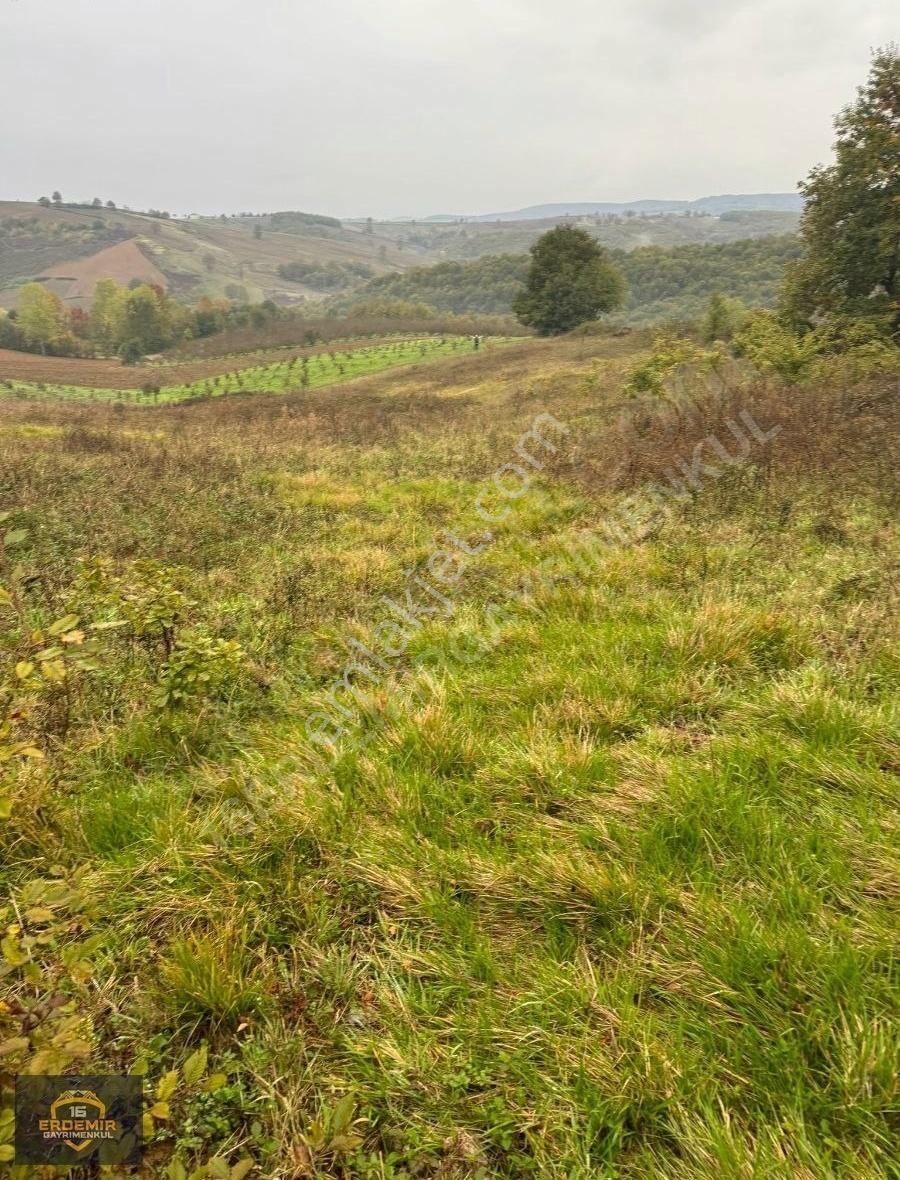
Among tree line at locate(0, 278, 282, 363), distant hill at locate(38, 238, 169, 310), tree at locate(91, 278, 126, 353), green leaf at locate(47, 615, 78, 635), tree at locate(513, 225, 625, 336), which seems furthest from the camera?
distant hill at locate(38, 238, 169, 310)

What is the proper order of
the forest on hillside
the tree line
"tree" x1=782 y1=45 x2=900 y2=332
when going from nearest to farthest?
1. "tree" x1=782 y1=45 x2=900 y2=332
2. the tree line
3. the forest on hillside

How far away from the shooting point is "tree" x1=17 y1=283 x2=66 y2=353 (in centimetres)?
7550

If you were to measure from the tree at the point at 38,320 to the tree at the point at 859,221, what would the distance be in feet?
277

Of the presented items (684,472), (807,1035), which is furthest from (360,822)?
(684,472)

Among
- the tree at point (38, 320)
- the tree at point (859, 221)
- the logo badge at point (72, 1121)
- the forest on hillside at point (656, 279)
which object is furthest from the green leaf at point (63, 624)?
the tree at point (38, 320)

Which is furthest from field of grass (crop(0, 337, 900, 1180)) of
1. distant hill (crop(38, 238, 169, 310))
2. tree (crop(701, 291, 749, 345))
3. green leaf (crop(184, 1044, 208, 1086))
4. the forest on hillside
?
distant hill (crop(38, 238, 169, 310))

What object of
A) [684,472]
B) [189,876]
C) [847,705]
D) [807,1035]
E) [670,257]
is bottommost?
[189,876]

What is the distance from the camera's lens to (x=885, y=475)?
23.5ft

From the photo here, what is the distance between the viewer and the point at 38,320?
7800 centimetres

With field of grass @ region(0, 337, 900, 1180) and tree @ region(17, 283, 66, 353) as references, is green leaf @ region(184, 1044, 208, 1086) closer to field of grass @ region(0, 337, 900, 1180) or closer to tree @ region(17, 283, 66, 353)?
field of grass @ region(0, 337, 900, 1180)

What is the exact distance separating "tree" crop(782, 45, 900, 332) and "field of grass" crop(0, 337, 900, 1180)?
52.8 feet

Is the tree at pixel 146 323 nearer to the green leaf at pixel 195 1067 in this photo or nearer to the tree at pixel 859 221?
the tree at pixel 859 221

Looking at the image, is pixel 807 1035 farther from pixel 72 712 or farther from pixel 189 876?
pixel 72 712

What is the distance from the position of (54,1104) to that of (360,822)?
4.94ft
